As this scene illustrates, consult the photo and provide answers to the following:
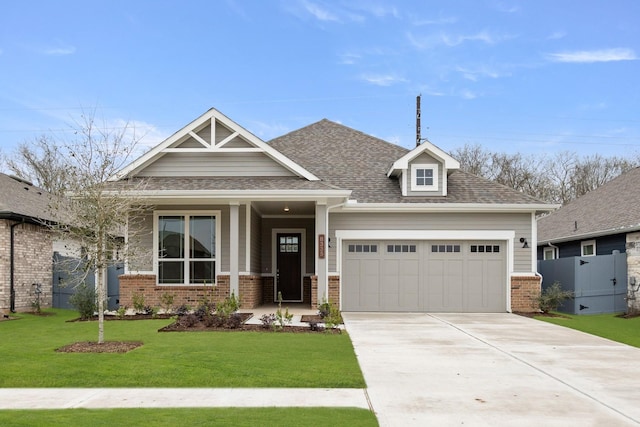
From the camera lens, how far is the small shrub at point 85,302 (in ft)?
46.5

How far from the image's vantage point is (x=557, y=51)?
22.8 metres

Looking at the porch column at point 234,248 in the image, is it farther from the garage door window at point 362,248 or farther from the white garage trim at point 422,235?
the garage door window at point 362,248

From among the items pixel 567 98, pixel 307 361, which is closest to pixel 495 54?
pixel 567 98

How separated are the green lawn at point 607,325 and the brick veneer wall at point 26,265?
42.9 ft

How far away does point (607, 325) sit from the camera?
14305 millimetres

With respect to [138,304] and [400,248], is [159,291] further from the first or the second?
[400,248]

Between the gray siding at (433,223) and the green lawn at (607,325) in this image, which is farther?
the gray siding at (433,223)

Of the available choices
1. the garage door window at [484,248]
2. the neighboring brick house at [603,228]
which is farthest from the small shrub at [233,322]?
the neighboring brick house at [603,228]

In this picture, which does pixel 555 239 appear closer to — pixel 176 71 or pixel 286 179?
pixel 286 179

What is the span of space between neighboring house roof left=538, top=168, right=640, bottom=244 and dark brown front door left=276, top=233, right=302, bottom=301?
956 centimetres

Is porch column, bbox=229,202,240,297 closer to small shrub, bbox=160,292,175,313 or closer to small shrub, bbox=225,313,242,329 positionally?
small shrub, bbox=160,292,175,313

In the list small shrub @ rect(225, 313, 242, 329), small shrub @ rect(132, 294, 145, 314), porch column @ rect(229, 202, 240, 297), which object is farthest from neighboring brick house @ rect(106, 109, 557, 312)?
small shrub @ rect(225, 313, 242, 329)

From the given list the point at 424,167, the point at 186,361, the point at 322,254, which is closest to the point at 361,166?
the point at 424,167

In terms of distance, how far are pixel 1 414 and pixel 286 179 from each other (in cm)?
1114
